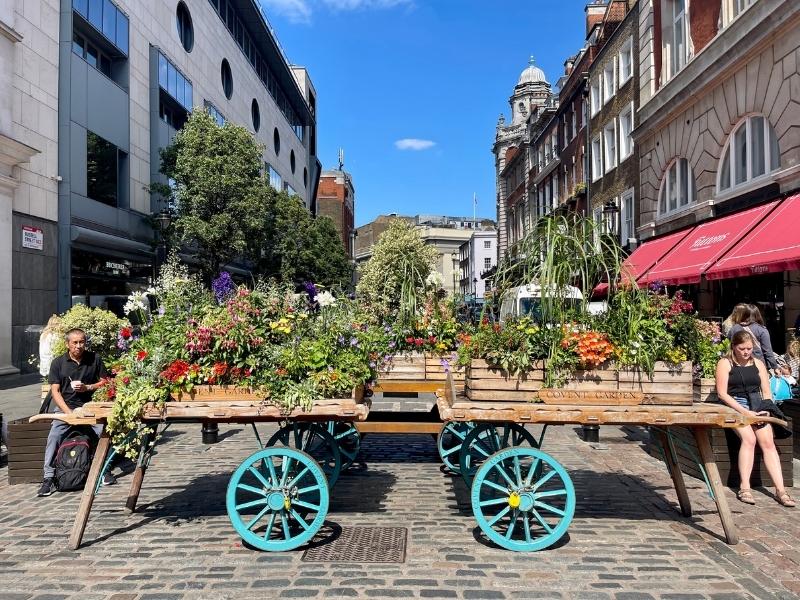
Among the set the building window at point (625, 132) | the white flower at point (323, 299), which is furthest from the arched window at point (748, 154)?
the white flower at point (323, 299)

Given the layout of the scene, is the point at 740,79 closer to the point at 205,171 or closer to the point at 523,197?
the point at 205,171

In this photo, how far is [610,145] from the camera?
24891mm

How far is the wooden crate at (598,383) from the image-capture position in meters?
4.64

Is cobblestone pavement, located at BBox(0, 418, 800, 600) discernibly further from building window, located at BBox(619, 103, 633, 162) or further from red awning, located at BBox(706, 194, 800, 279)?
building window, located at BBox(619, 103, 633, 162)

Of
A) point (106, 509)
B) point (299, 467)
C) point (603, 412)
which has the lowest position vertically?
point (106, 509)

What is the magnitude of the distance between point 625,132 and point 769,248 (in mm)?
13531

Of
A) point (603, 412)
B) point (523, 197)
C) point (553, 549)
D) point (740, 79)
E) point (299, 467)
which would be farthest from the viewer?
point (523, 197)

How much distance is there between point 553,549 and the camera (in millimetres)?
4672

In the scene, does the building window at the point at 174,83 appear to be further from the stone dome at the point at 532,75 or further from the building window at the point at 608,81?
the stone dome at the point at 532,75

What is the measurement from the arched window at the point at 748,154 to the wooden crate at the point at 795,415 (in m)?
7.07

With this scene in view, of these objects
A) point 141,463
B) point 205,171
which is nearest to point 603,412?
point 141,463

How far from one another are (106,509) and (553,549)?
12.8ft

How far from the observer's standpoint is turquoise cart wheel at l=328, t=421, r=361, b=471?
6992mm

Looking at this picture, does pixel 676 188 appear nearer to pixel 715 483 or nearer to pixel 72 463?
pixel 715 483
